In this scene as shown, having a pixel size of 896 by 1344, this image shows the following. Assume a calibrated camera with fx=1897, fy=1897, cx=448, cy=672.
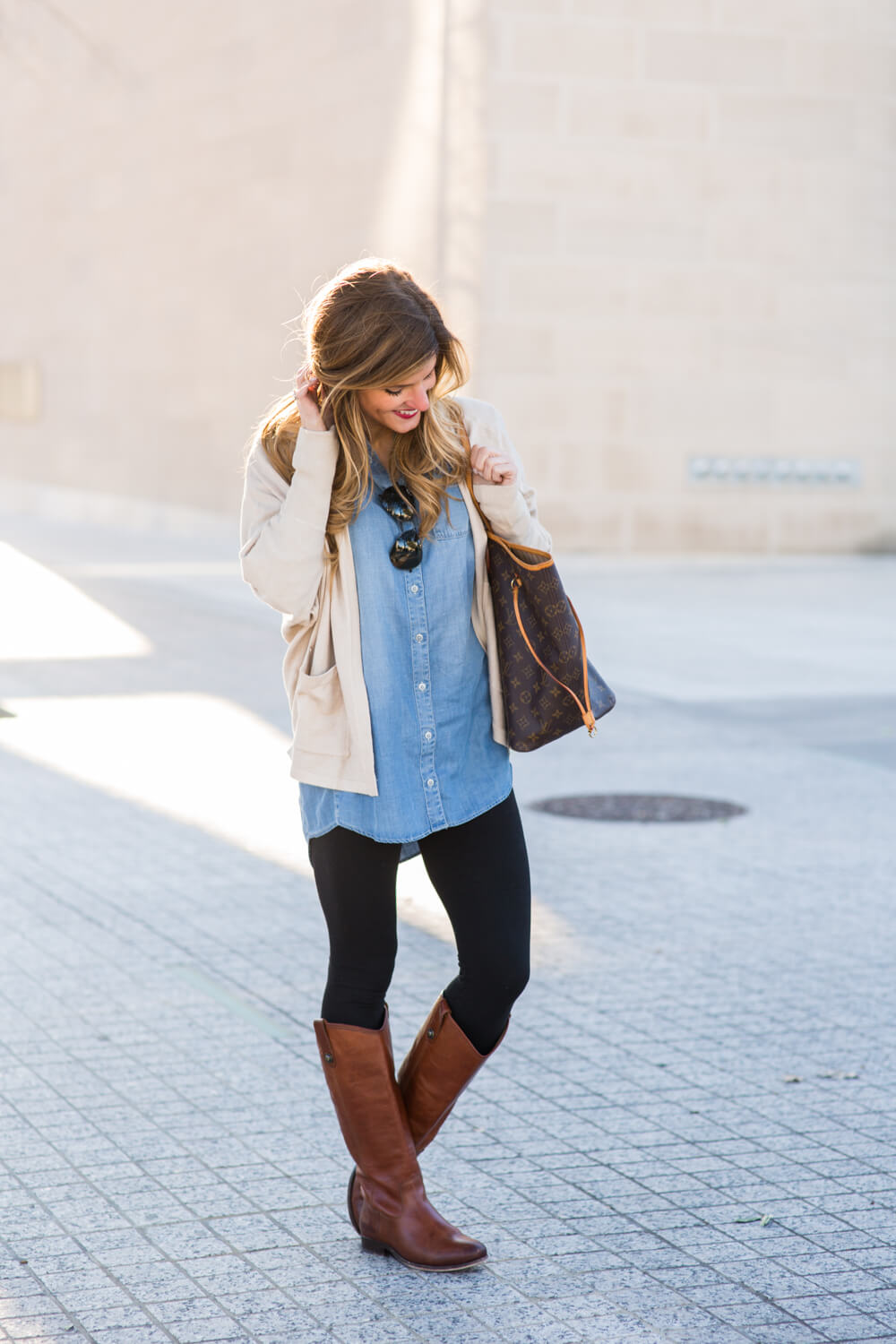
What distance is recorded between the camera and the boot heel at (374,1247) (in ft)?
12.2

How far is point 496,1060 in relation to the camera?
4.95m

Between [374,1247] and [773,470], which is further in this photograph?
[773,470]

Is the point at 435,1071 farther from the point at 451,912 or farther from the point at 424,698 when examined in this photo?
the point at 424,698

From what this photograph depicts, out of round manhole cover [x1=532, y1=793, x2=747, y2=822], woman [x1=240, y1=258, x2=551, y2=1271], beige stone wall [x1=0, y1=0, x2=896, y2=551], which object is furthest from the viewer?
beige stone wall [x1=0, y1=0, x2=896, y2=551]

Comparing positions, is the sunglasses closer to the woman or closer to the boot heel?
the woman

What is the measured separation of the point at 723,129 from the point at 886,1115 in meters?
18.7

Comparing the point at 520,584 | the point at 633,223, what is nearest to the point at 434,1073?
the point at 520,584

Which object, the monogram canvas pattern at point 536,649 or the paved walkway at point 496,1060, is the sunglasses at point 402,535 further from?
the paved walkway at point 496,1060

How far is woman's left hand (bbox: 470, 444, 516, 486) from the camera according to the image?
3547mm

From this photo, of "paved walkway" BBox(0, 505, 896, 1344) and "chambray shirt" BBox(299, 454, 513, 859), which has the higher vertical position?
"chambray shirt" BBox(299, 454, 513, 859)

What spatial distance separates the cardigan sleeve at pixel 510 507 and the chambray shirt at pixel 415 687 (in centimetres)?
6

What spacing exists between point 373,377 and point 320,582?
1.36ft

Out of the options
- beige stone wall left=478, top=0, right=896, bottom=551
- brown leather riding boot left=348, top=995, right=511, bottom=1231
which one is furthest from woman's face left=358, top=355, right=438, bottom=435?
beige stone wall left=478, top=0, right=896, bottom=551

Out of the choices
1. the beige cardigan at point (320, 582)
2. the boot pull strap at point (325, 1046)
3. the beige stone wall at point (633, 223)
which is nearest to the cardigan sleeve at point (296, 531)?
the beige cardigan at point (320, 582)
